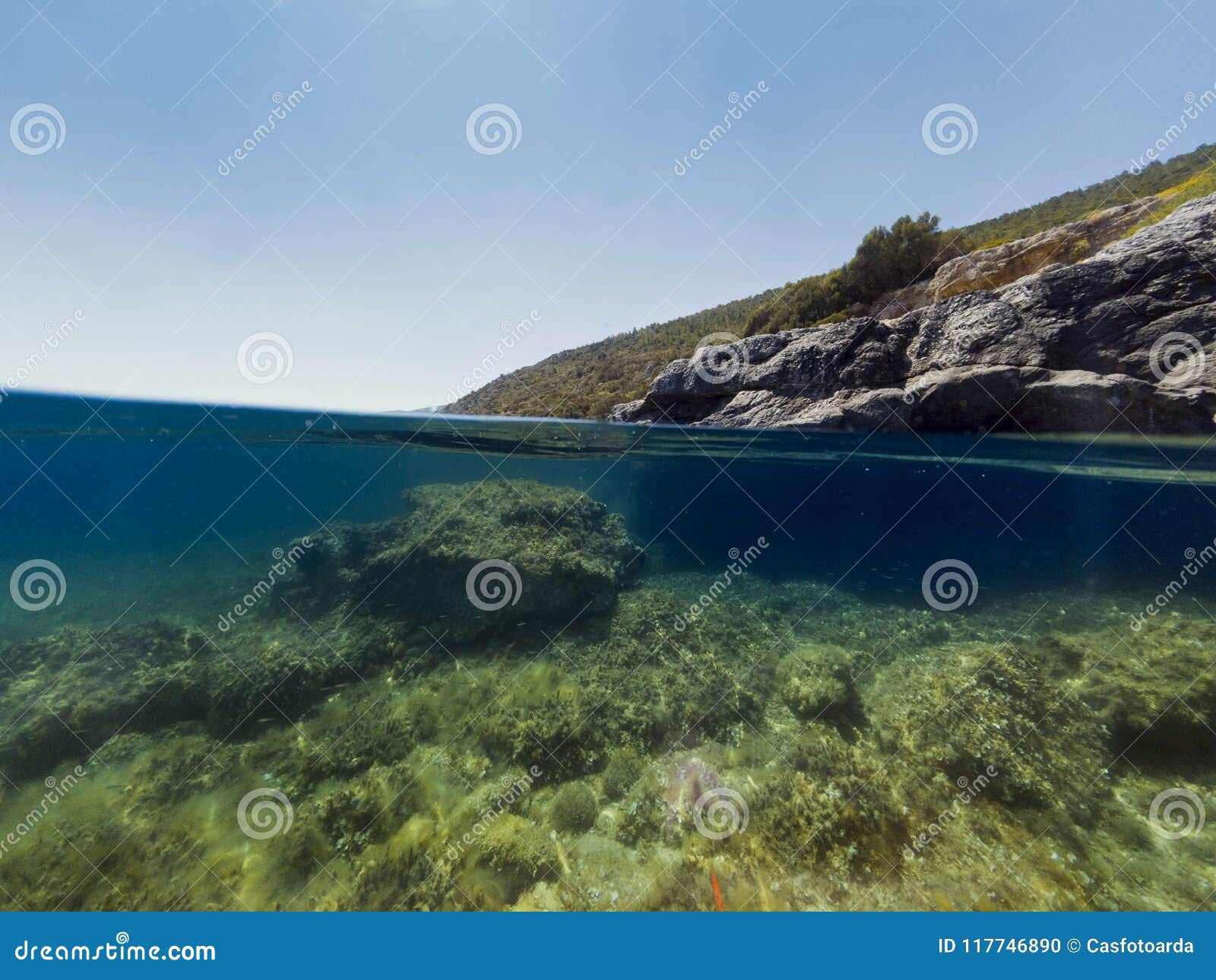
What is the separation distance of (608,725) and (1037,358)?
19.3 meters

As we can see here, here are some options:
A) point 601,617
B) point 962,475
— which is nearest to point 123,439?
point 601,617

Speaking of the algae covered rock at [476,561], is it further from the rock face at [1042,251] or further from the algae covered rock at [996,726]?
the rock face at [1042,251]

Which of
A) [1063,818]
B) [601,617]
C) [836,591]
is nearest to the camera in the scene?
[1063,818]

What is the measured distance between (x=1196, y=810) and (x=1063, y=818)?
2108 mm

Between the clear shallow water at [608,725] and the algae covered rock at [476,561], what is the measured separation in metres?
0.11

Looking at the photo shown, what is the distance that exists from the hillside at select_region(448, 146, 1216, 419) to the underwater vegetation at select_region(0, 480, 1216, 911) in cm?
1628

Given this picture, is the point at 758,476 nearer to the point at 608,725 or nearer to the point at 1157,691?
the point at 1157,691

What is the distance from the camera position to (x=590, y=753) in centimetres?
743

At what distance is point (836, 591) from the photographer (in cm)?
1441

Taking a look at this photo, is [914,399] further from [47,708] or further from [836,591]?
[47,708]

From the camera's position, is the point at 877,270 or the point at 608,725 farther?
the point at 877,270

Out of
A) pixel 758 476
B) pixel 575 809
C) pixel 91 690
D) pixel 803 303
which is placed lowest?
pixel 91 690

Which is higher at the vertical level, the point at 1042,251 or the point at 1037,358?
the point at 1042,251

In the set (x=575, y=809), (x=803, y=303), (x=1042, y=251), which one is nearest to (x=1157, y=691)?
(x=575, y=809)
